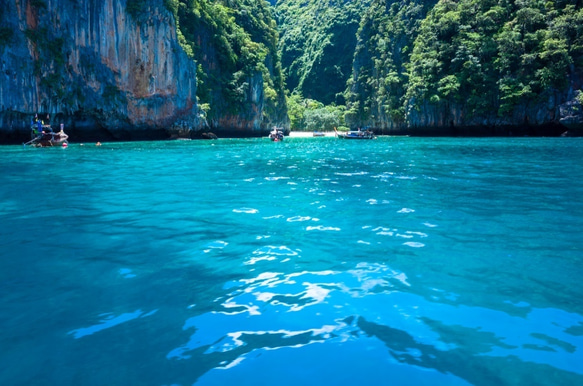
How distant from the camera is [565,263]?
541 centimetres

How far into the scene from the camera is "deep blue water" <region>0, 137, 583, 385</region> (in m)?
3.27

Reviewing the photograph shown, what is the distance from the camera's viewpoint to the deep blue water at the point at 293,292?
10.7 feet

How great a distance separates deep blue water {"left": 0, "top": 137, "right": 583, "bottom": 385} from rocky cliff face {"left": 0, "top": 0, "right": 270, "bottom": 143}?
109ft

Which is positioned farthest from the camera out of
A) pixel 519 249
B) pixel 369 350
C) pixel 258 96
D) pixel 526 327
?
pixel 258 96

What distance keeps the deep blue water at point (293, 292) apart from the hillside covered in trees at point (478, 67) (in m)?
47.8

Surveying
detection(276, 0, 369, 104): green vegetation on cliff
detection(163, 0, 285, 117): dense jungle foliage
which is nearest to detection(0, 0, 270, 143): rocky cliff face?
detection(163, 0, 285, 117): dense jungle foliage

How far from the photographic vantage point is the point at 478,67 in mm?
56219

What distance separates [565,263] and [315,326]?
3.67 metres

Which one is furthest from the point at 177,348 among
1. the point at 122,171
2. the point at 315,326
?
the point at 122,171

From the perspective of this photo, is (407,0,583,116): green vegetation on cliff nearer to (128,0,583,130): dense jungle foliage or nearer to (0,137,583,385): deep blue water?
(128,0,583,130): dense jungle foliage

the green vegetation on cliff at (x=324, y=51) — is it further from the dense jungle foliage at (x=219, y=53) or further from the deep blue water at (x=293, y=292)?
the deep blue water at (x=293, y=292)

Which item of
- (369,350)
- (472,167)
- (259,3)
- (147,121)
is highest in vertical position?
(259,3)

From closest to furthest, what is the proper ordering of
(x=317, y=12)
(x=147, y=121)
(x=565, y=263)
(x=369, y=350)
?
(x=369, y=350) → (x=565, y=263) → (x=147, y=121) → (x=317, y=12)

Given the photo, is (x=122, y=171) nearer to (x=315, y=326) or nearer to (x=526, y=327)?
(x=315, y=326)
